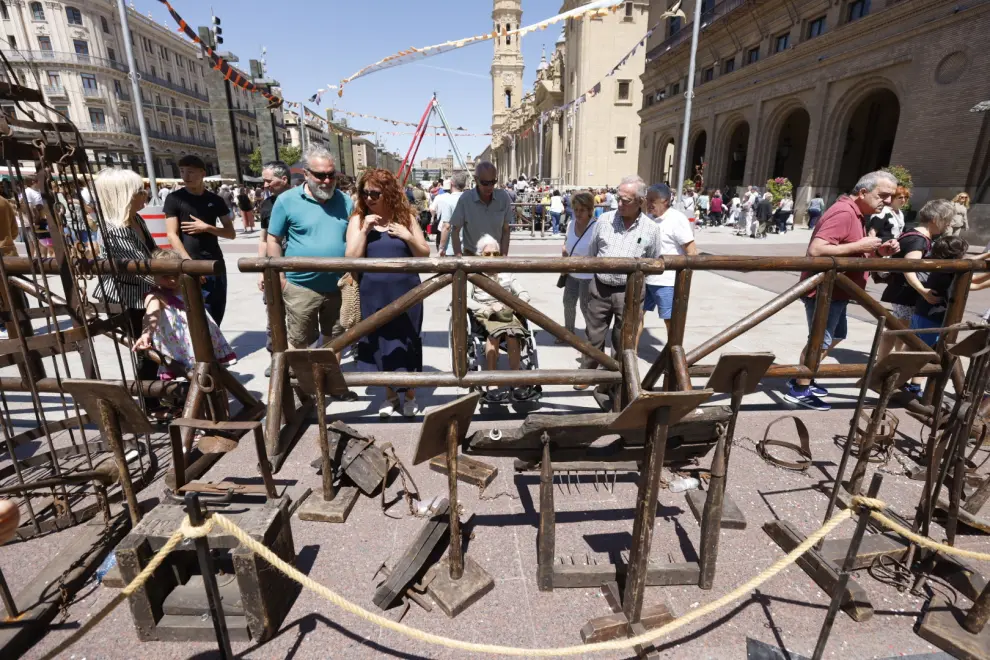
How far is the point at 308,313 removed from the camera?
4156 millimetres

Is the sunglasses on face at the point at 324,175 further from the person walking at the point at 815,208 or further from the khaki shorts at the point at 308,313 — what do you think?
the person walking at the point at 815,208

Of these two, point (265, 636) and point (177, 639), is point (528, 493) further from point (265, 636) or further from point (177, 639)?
point (177, 639)

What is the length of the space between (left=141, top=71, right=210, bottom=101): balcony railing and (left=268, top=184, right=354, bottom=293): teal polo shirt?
54.8 meters

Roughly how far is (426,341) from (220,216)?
2627 millimetres

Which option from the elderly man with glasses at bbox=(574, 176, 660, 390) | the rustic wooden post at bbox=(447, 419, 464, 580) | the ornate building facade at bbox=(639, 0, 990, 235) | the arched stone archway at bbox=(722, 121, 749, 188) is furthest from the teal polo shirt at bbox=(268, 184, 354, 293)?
the arched stone archway at bbox=(722, 121, 749, 188)

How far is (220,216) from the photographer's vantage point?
468 centimetres

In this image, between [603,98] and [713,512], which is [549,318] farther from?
[603,98]

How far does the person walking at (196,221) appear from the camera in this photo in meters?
4.28

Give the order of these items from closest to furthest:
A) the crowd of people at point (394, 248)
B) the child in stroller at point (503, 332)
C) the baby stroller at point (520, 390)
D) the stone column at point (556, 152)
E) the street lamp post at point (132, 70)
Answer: the crowd of people at point (394, 248) → the child in stroller at point (503, 332) → the baby stroller at point (520, 390) → the street lamp post at point (132, 70) → the stone column at point (556, 152)

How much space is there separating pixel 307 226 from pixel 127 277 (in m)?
1.25

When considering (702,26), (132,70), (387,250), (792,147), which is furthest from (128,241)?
(792,147)

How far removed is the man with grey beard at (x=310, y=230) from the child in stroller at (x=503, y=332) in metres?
1.24

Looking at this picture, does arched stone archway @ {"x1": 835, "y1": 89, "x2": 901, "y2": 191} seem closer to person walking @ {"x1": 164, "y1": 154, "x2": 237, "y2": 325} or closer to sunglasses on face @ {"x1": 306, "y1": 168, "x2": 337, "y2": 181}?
sunglasses on face @ {"x1": 306, "y1": 168, "x2": 337, "y2": 181}

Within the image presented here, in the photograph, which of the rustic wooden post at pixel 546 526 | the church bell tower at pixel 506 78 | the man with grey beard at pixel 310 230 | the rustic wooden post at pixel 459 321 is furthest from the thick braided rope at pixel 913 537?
the church bell tower at pixel 506 78
